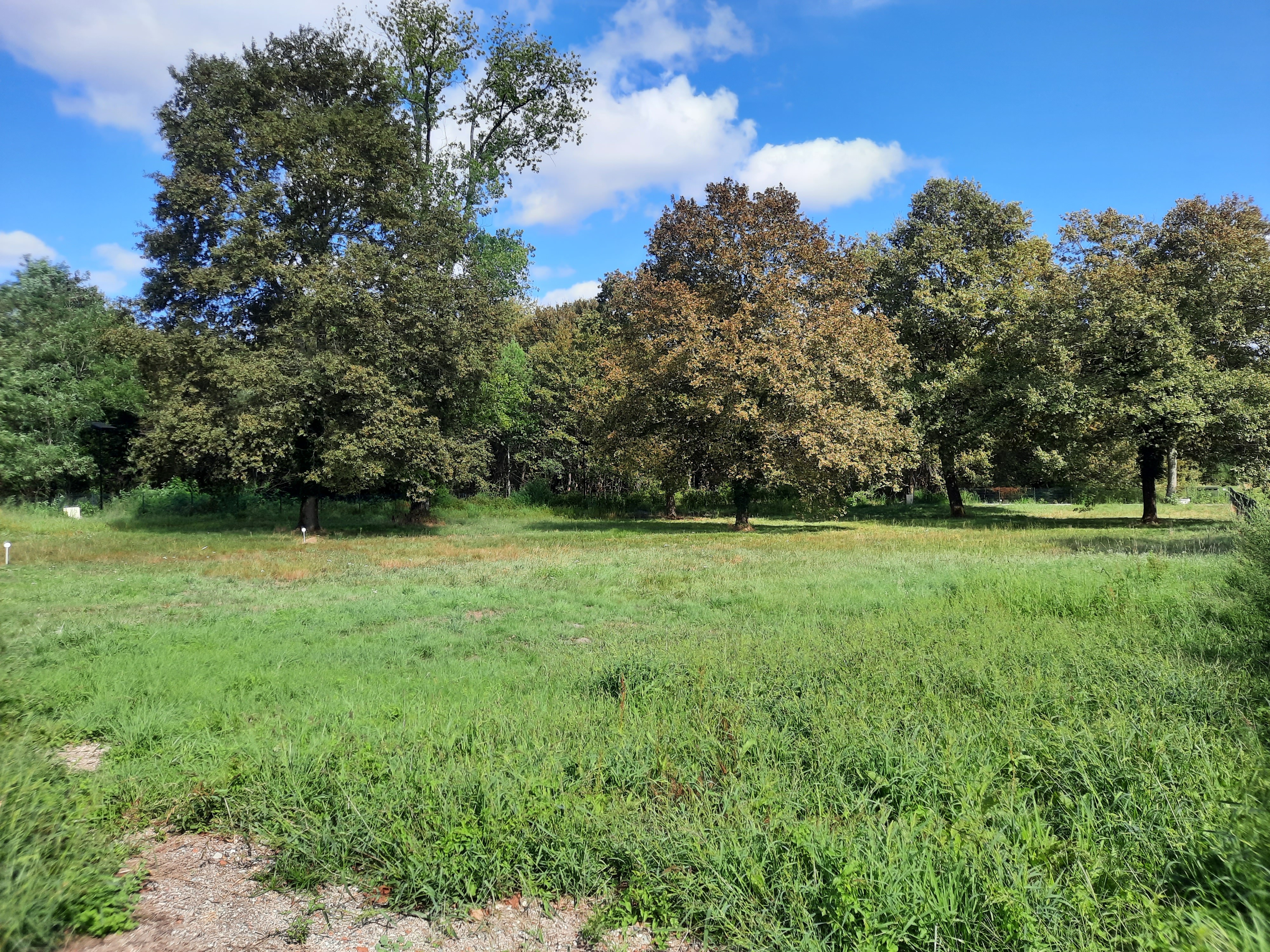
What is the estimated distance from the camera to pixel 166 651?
8.23 meters

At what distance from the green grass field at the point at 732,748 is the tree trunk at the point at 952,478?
2420cm

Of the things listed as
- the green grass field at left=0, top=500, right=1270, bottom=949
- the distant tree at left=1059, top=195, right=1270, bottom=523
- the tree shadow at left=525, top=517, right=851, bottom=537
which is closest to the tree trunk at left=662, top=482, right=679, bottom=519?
the tree shadow at left=525, top=517, right=851, bottom=537

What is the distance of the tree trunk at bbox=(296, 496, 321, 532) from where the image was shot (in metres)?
27.2

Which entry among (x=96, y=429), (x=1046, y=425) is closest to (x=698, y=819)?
(x=1046, y=425)

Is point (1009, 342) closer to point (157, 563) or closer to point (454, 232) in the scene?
point (454, 232)

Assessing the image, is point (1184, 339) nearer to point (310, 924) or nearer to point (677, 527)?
point (677, 527)

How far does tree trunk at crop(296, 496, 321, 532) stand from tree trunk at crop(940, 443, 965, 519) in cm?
2883

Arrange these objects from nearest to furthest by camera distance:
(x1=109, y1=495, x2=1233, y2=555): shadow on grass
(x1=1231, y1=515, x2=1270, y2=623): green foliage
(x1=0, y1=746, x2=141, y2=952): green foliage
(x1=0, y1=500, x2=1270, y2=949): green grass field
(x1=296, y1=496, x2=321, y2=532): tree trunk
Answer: (x1=0, y1=746, x2=141, y2=952): green foliage
(x1=0, y1=500, x2=1270, y2=949): green grass field
(x1=1231, y1=515, x2=1270, y2=623): green foliage
(x1=109, y1=495, x2=1233, y2=555): shadow on grass
(x1=296, y1=496, x2=321, y2=532): tree trunk

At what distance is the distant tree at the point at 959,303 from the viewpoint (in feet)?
105

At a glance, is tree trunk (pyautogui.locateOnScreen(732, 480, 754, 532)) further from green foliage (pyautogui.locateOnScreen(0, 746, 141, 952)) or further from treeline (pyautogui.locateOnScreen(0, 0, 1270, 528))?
green foliage (pyautogui.locateOnScreen(0, 746, 141, 952))

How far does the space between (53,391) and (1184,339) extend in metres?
48.8

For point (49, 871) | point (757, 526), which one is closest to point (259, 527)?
point (757, 526)

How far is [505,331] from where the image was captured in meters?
30.5

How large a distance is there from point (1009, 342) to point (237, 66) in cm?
3562
